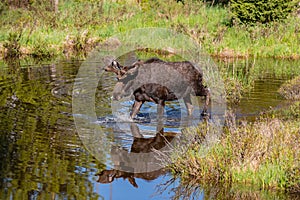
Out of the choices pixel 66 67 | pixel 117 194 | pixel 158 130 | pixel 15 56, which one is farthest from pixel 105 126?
pixel 15 56

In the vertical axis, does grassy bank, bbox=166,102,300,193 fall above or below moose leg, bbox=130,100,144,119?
below

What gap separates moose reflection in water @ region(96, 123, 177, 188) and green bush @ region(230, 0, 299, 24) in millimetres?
14503

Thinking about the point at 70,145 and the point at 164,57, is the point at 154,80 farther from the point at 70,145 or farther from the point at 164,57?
the point at 164,57

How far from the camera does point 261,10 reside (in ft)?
81.7

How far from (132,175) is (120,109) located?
14.8 ft

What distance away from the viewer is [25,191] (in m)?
8.05

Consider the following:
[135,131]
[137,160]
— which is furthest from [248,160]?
[135,131]

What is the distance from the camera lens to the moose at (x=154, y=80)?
12023mm

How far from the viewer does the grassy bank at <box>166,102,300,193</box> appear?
8266 mm

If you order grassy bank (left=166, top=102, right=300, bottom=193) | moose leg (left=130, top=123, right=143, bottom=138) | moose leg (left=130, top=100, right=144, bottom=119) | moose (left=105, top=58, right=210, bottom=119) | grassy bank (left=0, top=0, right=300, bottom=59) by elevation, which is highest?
grassy bank (left=0, top=0, right=300, bottom=59)

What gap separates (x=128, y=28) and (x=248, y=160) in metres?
18.3

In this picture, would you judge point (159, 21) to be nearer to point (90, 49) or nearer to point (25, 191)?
point (90, 49)

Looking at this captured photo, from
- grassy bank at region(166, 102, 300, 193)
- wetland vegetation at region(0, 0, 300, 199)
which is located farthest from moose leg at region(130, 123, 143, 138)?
grassy bank at region(166, 102, 300, 193)

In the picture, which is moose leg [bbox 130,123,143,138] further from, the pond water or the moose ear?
the moose ear
